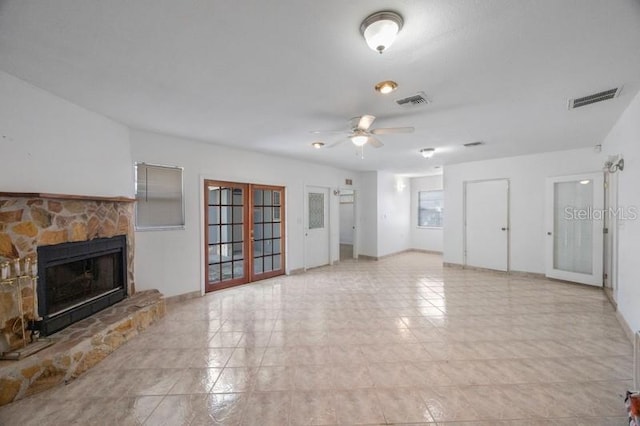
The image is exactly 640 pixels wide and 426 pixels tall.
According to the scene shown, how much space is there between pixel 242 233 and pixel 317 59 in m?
3.76

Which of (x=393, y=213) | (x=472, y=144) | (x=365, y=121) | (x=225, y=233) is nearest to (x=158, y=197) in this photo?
(x=225, y=233)

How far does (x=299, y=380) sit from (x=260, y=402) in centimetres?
36

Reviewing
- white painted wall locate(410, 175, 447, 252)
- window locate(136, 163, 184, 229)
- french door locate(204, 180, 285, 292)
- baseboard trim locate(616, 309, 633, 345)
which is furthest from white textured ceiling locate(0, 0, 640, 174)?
white painted wall locate(410, 175, 447, 252)

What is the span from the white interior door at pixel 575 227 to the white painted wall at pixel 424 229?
336 centimetres

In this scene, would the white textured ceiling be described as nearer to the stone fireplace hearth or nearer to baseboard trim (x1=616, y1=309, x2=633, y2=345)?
the stone fireplace hearth

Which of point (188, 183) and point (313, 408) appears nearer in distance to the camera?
point (313, 408)

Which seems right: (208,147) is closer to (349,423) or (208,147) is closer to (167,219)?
(167,219)

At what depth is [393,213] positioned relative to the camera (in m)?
8.23

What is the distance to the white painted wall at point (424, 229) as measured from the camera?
8500 mm

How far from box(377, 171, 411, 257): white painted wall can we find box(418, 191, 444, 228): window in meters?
0.39

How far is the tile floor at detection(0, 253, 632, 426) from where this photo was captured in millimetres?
1862

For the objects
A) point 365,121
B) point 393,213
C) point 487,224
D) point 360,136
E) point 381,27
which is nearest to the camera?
point 381,27

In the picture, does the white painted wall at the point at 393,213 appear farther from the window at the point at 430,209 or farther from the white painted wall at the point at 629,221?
the white painted wall at the point at 629,221

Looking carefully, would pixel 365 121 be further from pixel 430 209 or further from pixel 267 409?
pixel 430 209
